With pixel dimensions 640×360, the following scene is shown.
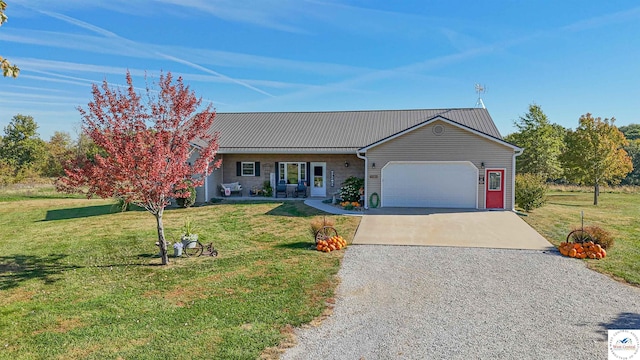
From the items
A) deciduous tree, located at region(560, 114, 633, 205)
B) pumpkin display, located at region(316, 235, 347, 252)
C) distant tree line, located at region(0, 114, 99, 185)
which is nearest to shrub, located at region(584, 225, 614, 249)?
pumpkin display, located at region(316, 235, 347, 252)

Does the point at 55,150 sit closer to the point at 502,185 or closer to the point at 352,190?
the point at 352,190

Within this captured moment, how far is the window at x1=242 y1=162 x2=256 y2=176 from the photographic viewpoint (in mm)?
21156

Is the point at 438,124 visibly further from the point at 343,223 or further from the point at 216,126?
the point at 216,126

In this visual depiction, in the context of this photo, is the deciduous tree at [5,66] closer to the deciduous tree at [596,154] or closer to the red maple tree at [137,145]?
the red maple tree at [137,145]

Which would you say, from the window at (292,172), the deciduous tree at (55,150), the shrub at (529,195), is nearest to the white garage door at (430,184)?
the shrub at (529,195)

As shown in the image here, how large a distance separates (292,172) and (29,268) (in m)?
13.3

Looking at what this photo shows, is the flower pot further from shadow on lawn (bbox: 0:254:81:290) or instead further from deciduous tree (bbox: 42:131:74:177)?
deciduous tree (bbox: 42:131:74:177)

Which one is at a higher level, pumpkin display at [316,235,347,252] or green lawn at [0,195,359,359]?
pumpkin display at [316,235,347,252]

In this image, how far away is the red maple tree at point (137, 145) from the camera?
7.91 meters

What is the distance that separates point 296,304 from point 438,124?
1247 cm

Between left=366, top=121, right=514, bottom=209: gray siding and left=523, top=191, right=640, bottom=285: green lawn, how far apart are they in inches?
90.0

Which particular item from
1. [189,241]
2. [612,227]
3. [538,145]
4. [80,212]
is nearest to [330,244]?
[189,241]

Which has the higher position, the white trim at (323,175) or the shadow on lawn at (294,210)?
the white trim at (323,175)

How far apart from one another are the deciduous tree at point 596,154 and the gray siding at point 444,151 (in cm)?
1006
